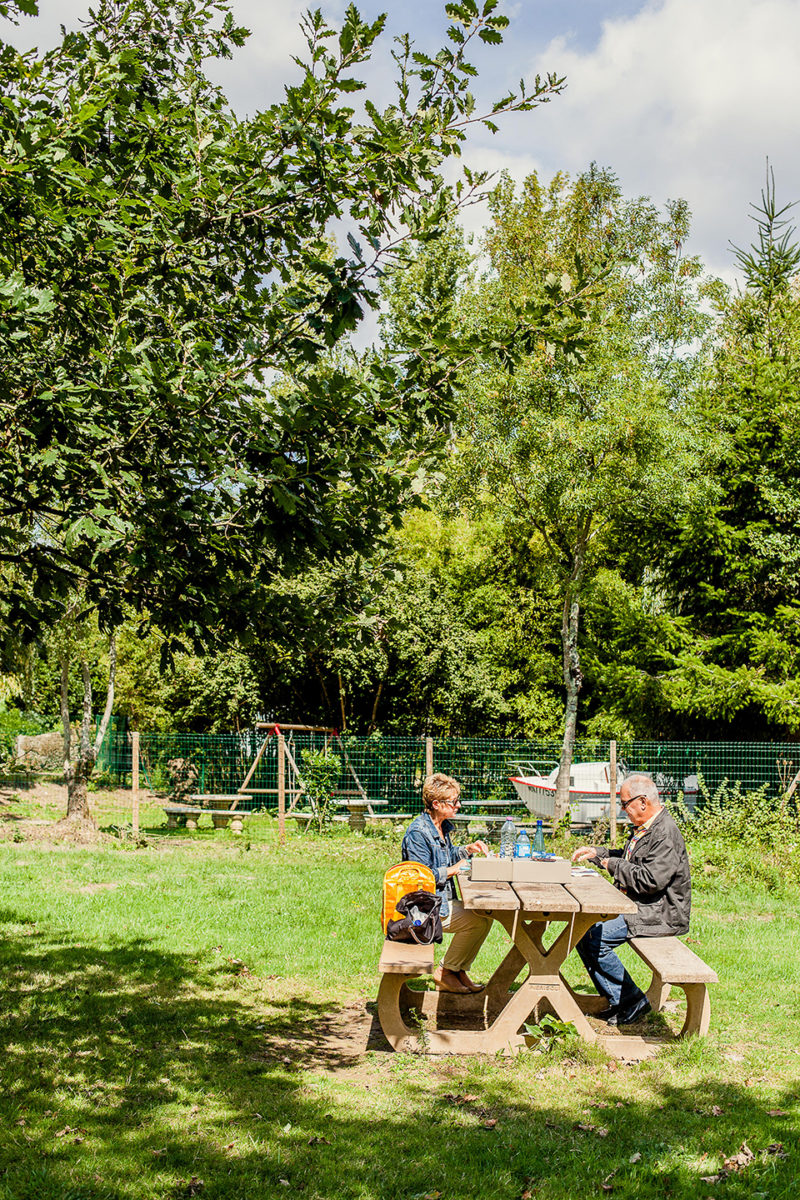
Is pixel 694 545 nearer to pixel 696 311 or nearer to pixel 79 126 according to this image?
pixel 696 311

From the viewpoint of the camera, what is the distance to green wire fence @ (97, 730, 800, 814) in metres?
13.7

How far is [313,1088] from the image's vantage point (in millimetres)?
4906

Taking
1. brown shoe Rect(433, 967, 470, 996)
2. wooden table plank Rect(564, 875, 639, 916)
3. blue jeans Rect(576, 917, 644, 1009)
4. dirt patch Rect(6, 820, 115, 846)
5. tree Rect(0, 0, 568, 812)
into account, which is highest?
tree Rect(0, 0, 568, 812)

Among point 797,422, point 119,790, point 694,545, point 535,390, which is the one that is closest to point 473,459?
point 535,390

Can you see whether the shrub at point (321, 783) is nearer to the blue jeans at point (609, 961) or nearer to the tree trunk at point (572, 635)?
the tree trunk at point (572, 635)

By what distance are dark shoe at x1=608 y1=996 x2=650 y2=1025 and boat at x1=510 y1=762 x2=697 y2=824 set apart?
8.55m

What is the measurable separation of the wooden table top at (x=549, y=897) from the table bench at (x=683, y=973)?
32 cm

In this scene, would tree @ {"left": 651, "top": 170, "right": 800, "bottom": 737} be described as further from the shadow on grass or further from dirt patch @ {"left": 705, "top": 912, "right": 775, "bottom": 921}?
the shadow on grass

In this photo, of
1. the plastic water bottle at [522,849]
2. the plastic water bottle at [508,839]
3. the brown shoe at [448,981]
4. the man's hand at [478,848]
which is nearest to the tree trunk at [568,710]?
the plastic water bottle at [508,839]

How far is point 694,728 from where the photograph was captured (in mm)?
→ 18188

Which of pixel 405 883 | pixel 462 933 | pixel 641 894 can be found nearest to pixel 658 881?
pixel 641 894

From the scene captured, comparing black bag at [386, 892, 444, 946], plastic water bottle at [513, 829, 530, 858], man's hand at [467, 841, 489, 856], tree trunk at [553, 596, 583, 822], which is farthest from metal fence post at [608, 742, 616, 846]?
black bag at [386, 892, 444, 946]

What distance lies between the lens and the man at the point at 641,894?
5.85 m

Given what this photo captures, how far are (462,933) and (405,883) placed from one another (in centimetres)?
85
